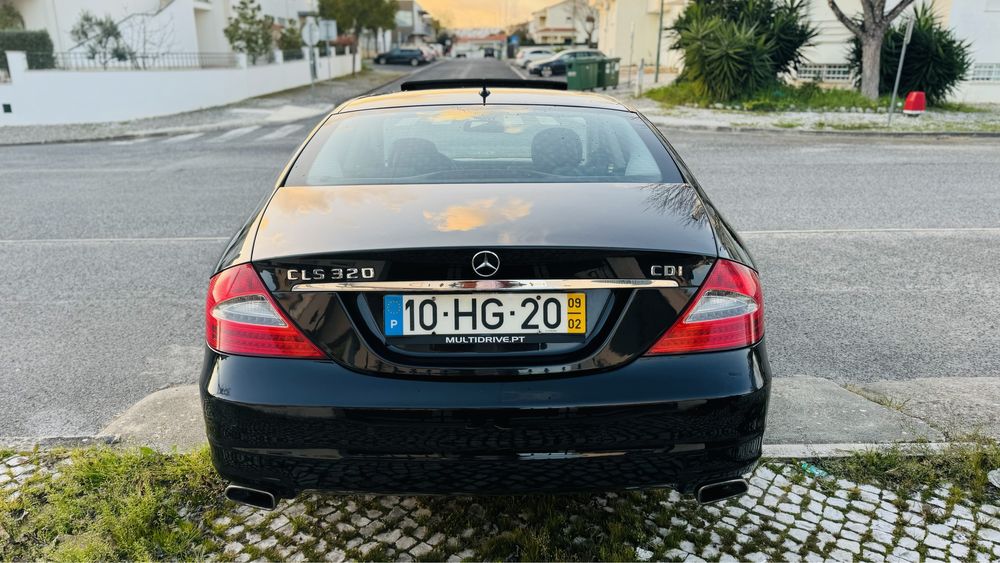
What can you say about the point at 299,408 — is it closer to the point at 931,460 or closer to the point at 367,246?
the point at 367,246

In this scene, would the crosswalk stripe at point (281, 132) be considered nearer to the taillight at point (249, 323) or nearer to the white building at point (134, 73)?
the white building at point (134, 73)

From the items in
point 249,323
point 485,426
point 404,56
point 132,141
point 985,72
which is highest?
point 404,56

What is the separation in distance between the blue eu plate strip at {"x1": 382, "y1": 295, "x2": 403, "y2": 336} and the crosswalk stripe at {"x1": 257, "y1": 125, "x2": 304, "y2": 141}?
1409 centimetres

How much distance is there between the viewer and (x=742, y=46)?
2012 centimetres

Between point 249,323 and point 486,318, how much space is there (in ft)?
2.25

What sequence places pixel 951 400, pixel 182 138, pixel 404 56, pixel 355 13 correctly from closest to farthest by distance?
1. pixel 951 400
2. pixel 182 138
3. pixel 355 13
4. pixel 404 56

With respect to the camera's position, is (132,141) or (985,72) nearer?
(132,141)

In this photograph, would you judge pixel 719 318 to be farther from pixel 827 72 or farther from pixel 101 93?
pixel 827 72

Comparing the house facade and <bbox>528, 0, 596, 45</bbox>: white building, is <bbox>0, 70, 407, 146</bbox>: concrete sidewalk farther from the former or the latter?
the house facade

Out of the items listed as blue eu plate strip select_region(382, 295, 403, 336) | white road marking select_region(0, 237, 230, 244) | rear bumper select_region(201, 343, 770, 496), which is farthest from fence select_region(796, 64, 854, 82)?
blue eu plate strip select_region(382, 295, 403, 336)

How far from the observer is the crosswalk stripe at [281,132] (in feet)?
50.7

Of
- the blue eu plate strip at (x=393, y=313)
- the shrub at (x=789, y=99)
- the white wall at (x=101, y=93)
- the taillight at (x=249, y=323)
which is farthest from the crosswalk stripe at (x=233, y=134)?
the blue eu plate strip at (x=393, y=313)

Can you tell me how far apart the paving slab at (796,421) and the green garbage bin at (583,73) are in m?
24.7

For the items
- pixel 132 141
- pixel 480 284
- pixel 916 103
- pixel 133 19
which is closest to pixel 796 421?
pixel 480 284
